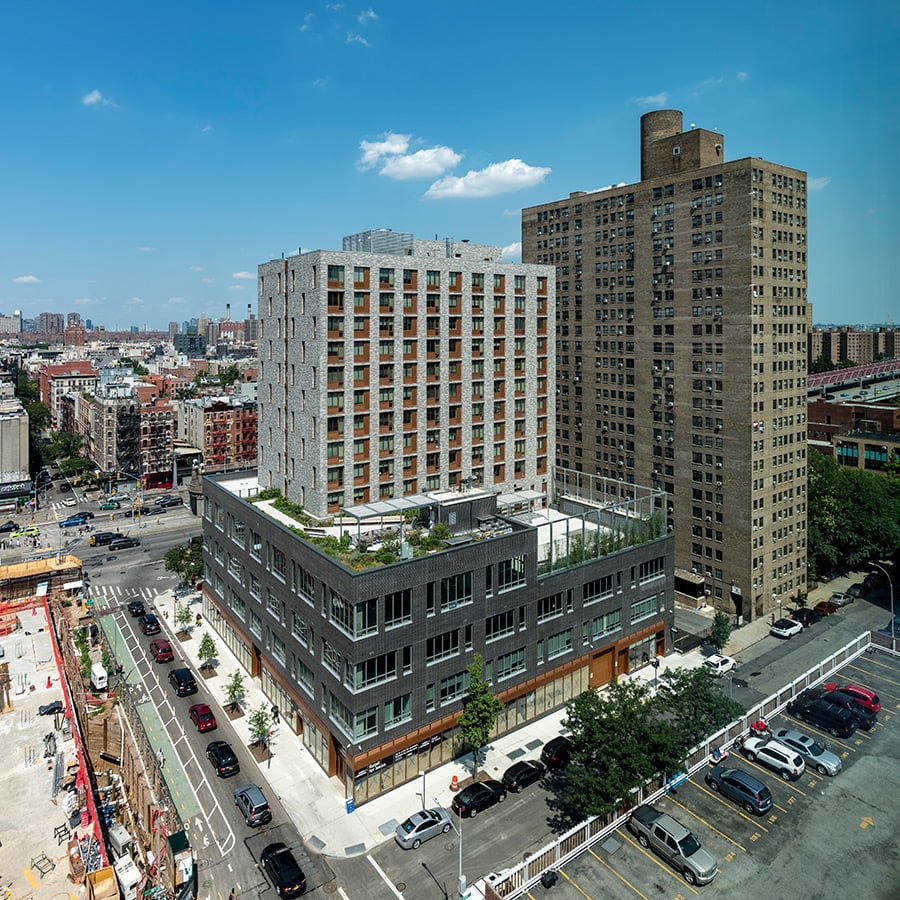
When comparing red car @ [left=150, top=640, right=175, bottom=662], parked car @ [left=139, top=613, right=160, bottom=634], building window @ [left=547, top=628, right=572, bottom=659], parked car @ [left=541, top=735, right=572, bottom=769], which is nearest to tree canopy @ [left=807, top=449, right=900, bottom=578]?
building window @ [left=547, top=628, right=572, bottom=659]

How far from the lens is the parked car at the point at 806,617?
218ft

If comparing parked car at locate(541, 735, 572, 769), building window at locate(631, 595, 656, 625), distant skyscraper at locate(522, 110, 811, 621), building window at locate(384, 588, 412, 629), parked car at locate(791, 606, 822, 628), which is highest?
distant skyscraper at locate(522, 110, 811, 621)

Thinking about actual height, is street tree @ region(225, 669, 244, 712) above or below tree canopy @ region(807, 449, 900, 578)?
below

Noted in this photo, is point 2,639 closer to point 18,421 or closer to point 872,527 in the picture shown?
point 18,421

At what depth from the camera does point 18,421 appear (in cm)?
13575

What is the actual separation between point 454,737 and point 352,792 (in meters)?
7.98

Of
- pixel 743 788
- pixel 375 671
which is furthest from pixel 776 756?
pixel 375 671

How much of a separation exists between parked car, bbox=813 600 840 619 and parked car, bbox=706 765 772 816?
37394 millimetres

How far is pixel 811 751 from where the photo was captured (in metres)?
38.8

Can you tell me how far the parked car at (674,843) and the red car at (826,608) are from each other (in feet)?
143

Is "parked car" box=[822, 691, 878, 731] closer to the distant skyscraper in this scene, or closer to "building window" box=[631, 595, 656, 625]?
"building window" box=[631, 595, 656, 625]

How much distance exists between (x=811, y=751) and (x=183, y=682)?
46697 mm

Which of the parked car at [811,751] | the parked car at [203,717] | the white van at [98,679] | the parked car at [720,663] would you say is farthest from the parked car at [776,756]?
the white van at [98,679]

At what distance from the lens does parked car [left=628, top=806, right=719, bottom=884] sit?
1205 inches
